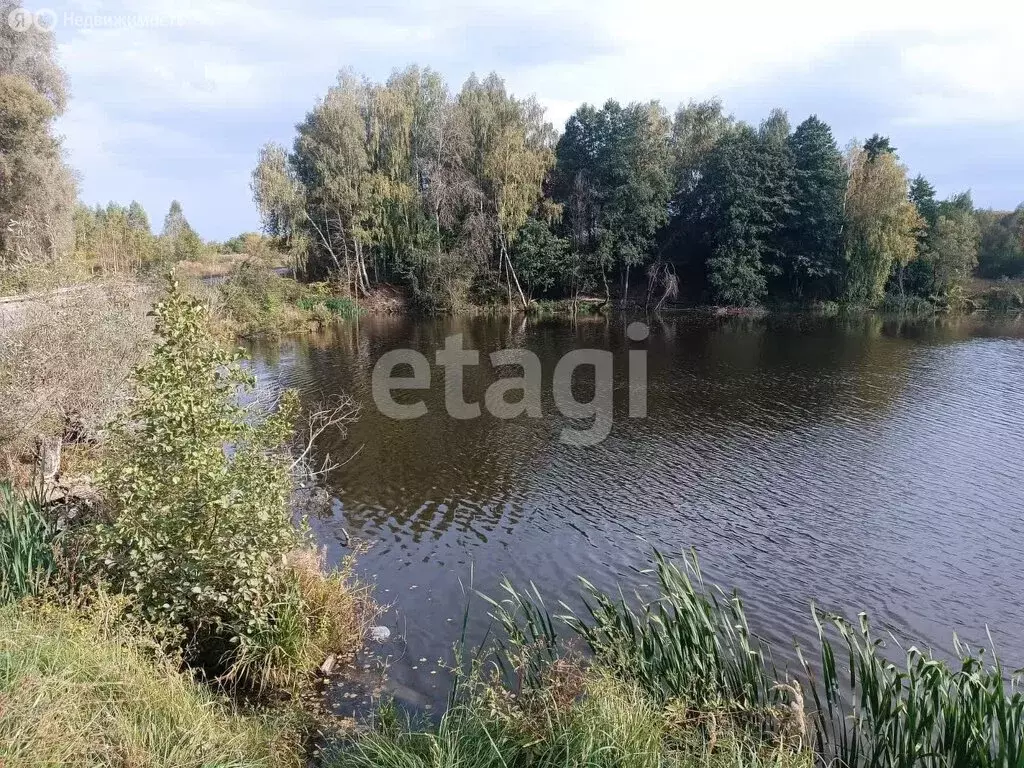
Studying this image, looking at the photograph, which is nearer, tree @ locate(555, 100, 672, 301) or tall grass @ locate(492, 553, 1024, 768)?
tall grass @ locate(492, 553, 1024, 768)

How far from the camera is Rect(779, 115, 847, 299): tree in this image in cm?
4944

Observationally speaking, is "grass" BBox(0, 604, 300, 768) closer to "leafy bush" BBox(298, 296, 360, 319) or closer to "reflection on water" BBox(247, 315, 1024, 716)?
"reflection on water" BBox(247, 315, 1024, 716)

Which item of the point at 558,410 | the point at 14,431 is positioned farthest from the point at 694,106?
the point at 14,431

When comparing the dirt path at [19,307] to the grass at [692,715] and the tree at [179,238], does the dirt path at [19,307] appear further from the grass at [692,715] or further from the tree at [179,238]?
the tree at [179,238]

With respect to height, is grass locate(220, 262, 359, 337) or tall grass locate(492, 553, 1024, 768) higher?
grass locate(220, 262, 359, 337)

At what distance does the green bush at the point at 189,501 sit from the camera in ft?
24.4

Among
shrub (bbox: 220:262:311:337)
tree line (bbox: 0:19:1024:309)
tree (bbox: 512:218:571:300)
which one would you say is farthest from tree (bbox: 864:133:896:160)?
shrub (bbox: 220:262:311:337)

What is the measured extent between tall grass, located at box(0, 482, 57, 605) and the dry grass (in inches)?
124

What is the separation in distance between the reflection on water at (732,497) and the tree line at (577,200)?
2183 cm

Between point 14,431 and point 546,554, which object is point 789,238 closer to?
point 546,554

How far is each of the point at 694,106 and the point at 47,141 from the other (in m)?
43.7

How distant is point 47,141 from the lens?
29.2 m

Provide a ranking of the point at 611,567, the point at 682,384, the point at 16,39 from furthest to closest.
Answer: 1. the point at 16,39
2. the point at 682,384
3. the point at 611,567

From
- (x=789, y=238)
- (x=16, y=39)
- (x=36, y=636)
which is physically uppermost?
(x=16, y=39)
